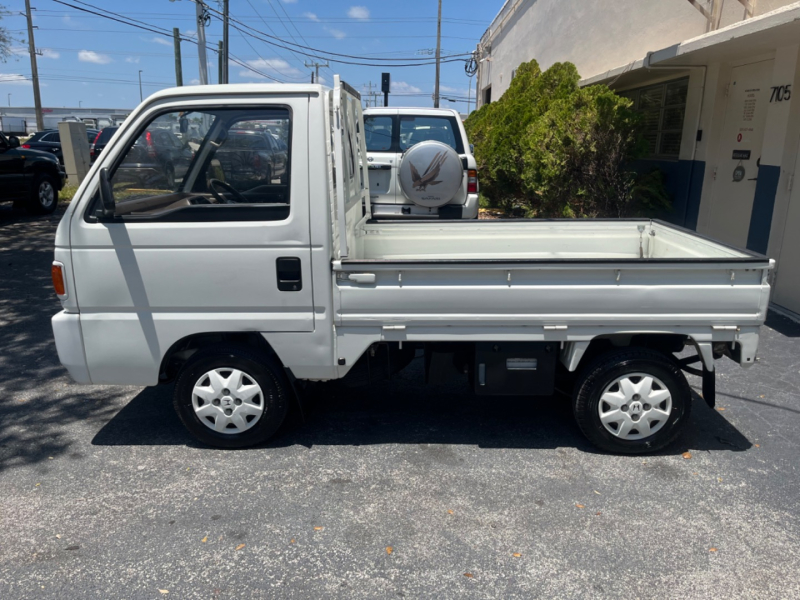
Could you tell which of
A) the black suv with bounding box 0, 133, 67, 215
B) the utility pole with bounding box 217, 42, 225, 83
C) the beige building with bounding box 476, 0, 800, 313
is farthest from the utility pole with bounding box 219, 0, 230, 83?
the beige building with bounding box 476, 0, 800, 313

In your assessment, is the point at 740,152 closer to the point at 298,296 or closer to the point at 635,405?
the point at 635,405

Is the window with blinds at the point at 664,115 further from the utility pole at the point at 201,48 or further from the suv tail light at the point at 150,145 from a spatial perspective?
the utility pole at the point at 201,48

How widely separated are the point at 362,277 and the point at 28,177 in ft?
38.5

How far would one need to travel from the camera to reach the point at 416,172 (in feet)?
28.1

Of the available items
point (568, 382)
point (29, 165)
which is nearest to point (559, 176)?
point (568, 382)

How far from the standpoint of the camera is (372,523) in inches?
137

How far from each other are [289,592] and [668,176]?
358 inches

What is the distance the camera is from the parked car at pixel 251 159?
385 centimetres

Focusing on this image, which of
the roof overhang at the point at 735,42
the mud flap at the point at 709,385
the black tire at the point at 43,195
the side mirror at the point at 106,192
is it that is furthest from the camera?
the black tire at the point at 43,195

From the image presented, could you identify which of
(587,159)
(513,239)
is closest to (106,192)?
(513,239)

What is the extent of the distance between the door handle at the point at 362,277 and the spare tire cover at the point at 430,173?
4861mm

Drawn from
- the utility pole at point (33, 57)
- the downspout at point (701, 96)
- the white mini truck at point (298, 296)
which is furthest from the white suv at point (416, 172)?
the utility pole at point (33, 57)

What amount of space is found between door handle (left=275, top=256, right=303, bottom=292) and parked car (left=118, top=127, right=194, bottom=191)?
936mm

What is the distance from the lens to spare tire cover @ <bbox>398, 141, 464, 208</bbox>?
27.4 ft
